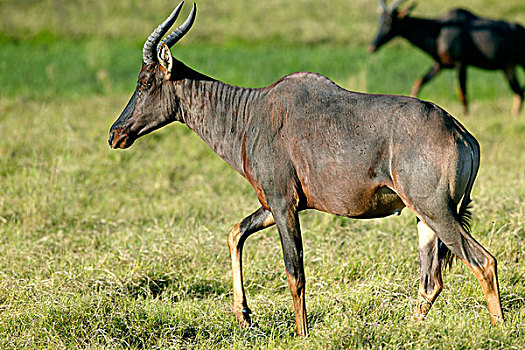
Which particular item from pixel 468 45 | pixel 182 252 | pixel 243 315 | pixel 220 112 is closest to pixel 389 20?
→ pixel 468 45

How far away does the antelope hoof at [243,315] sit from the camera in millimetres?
5066

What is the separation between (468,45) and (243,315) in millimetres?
10156

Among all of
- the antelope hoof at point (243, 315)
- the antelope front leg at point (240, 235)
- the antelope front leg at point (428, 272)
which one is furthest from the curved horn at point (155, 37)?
the antelope front leg at point (428, 272)

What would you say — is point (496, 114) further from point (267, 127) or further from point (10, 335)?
point (10, 335)

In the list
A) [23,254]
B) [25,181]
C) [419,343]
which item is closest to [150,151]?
[25,181]

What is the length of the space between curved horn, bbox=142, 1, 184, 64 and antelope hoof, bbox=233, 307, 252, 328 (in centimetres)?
210

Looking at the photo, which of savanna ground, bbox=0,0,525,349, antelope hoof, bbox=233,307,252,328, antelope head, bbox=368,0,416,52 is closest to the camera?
savanna ground, bbox=0,0,525,349

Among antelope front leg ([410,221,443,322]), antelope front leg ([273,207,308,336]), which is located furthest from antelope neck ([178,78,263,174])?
antelope front leg ([410,221,443,322])

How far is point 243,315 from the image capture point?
16.9ft

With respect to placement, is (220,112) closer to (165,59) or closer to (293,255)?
(165,59)

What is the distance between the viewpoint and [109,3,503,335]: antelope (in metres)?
4.34

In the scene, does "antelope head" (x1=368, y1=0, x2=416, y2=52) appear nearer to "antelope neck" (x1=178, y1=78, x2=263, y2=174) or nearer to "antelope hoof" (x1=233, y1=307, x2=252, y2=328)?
"antelope neck" (x1=178, y1=78, x2=263, y2=174)

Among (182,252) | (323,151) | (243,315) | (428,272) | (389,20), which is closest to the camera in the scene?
(323,151)

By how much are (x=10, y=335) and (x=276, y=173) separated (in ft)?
7.28
